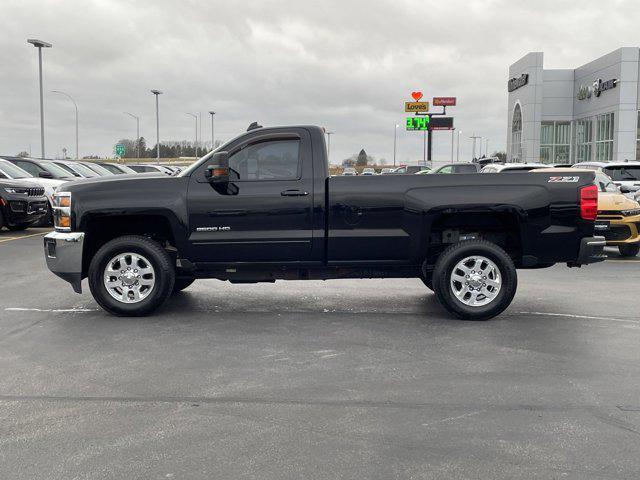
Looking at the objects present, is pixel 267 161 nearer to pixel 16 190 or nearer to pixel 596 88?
pixel 16 190

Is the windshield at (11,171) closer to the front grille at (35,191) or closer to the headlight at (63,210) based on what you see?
the front grille at (35,191)

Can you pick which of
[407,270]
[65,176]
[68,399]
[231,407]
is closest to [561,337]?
[407,270]

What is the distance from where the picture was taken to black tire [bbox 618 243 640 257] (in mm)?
13227

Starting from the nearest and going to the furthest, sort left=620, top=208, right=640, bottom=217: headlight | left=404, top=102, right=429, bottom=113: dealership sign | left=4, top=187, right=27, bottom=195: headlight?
left=620, top=208, right=640, bottom=217: headlight, left=4, top=187, right=27, bottom=195: headlight, left=404, top=102, right=429, bottom=113: dealership sign

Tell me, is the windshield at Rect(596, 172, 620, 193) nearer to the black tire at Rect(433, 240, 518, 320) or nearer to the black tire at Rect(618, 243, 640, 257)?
the black tire at Rect(618, 243, 640, 257)

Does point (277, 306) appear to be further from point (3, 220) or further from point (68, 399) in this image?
point (3, 220)

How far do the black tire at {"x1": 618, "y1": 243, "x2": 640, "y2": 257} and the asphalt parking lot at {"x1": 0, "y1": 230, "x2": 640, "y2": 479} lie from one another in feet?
16.3

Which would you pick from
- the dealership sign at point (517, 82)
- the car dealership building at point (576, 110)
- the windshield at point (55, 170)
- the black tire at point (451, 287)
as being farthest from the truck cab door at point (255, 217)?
the dealership sign at point (517, 82)

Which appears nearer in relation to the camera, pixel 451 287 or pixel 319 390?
pixel 319 390

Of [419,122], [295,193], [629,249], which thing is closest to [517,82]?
[419,122]

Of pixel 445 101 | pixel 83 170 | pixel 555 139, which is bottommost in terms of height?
pixel 83 170

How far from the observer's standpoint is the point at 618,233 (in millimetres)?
13055

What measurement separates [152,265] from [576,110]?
5649cm

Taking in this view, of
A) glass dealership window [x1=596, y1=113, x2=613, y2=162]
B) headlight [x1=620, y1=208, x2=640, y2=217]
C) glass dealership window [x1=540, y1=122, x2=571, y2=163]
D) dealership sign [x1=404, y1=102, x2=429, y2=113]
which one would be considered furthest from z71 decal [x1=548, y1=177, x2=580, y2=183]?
glass dealership window [x1=540, y1=122, x2=571, y2=163]
